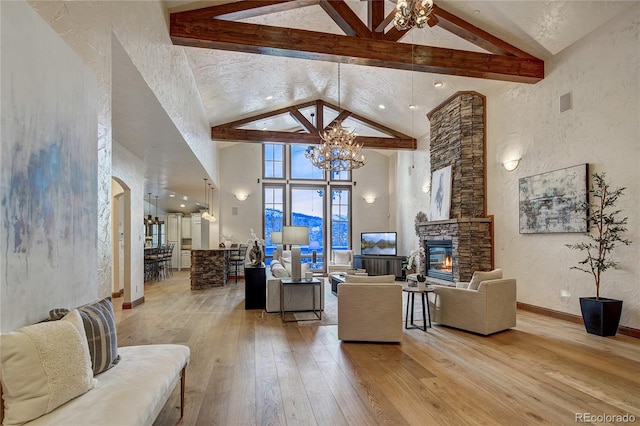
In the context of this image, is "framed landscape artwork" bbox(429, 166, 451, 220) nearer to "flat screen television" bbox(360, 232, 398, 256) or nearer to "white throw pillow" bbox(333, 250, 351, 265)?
"flat screen television" bbox(360, 232, 398, 256)

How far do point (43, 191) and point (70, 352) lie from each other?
771 millimetres

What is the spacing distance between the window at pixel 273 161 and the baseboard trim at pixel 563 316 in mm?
7562

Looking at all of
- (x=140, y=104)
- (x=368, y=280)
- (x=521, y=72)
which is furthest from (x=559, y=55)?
(x=140, y=104)

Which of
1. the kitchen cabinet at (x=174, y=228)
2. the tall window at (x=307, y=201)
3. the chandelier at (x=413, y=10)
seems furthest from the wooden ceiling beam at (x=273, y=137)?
the kitchen cabinet at (x=174, y=228)

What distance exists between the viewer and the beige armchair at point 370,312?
13.4ft

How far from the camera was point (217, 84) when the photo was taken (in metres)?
6.45

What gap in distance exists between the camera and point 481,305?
→ 14.4 feet

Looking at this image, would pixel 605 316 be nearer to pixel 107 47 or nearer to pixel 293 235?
pixel 293 235

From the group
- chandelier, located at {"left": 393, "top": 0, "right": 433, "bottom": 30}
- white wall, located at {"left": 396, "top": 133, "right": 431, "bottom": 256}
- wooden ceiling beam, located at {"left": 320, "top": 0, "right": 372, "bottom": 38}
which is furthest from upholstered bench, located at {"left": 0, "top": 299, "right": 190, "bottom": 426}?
white wall, located at {"left": 396, "top": 133, "right": 431, "bottom": 256}

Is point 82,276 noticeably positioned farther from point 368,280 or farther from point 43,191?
point 368,280

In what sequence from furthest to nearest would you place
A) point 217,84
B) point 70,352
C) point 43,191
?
point 217,84
point 43,191
point 70,352

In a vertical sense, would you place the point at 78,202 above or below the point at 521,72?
below

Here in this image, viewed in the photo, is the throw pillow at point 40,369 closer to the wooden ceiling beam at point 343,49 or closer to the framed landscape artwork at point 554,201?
the wooden ceiling beam at point 343,49

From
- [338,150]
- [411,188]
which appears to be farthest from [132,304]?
[411,188]
